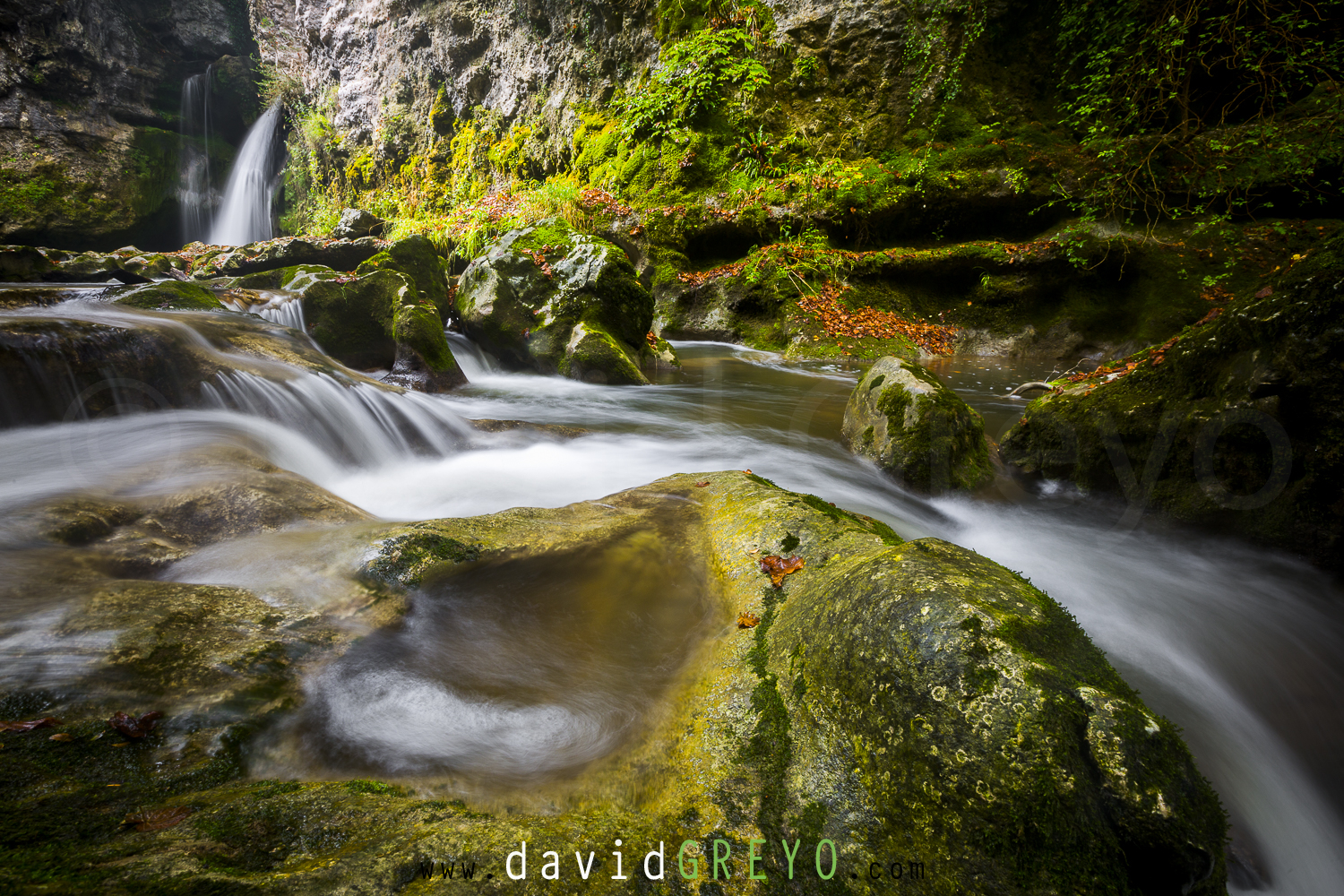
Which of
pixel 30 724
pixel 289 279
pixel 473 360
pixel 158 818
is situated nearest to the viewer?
pixel 158 818

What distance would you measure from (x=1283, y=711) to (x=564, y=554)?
12.5 ft

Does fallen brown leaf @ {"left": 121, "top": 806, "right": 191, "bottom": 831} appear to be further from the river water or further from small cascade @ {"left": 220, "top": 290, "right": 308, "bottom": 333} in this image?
small cascade @ {"left": 220, "top": 290, "right": 308, "bottom": 333}

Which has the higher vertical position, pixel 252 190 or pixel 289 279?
pixel 252 190

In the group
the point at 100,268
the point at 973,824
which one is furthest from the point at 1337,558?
the point at 100,268

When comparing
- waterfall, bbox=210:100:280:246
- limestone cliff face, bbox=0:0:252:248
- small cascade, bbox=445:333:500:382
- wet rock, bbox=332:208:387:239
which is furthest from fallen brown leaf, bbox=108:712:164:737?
waterfall, bbox=210:100:280:246

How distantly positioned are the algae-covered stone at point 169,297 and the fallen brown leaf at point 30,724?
7.07 m

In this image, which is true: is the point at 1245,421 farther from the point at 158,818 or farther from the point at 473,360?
the point at 473,360

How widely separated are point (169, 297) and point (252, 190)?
65.6 ft

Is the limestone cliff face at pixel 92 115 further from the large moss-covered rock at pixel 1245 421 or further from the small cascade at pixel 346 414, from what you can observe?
the large moss-covered rock at pixel 1245 421

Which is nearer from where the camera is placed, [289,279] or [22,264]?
[22,264]

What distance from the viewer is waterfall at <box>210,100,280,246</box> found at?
64.9 ft

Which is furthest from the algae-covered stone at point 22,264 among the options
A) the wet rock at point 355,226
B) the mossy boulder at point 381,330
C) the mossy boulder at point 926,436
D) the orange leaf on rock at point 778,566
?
the mossy boulder at point 926,436

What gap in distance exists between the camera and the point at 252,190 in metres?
21.0

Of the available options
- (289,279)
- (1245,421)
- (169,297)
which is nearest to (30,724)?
(1245,421)
